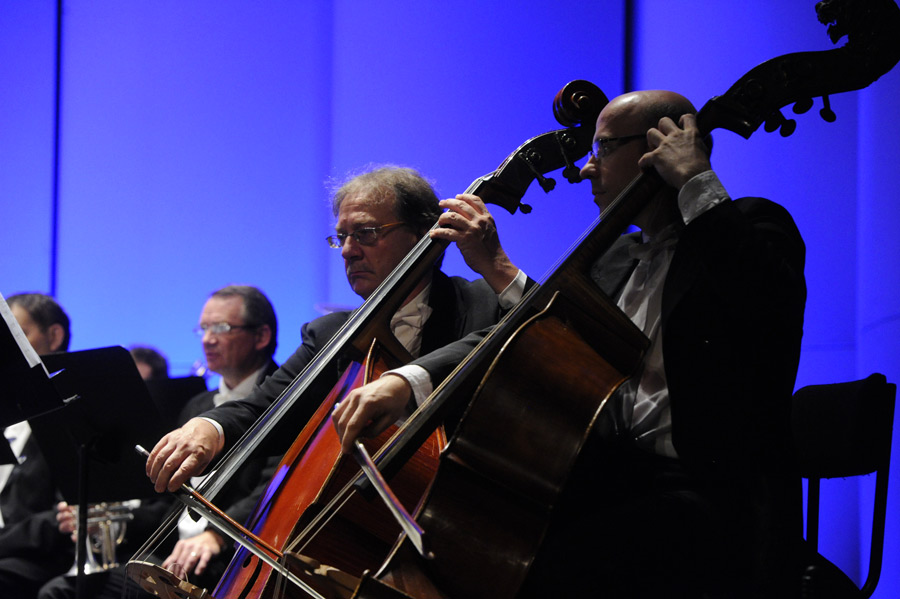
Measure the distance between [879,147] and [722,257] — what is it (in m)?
1.24

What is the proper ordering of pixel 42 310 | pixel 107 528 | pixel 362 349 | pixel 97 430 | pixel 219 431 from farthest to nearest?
pixel 42 310
pixel 107 528
pixel 97 430
pixel 219 431
pixel 362 349

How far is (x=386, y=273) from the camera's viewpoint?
2170 millimetres

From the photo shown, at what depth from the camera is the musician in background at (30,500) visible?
3.05m

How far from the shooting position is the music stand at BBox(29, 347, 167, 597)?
2373 millimetres

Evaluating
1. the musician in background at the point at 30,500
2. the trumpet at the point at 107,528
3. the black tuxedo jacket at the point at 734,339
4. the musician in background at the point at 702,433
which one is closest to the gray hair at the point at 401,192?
the musician in background at the point at 702,433

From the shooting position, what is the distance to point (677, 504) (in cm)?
138

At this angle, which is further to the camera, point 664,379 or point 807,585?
point 664,379

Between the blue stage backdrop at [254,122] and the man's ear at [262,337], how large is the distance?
2.15 ft

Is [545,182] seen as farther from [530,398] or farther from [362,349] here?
[530,398]

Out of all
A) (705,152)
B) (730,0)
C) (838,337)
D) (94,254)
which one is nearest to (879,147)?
(838,337)

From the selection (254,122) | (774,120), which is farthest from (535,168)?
(254,122)

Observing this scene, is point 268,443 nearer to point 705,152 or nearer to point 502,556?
point 502,556

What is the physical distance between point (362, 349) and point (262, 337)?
65.6 inches

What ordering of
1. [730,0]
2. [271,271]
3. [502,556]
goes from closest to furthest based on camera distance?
[502,556], [730,0], [271,271]
